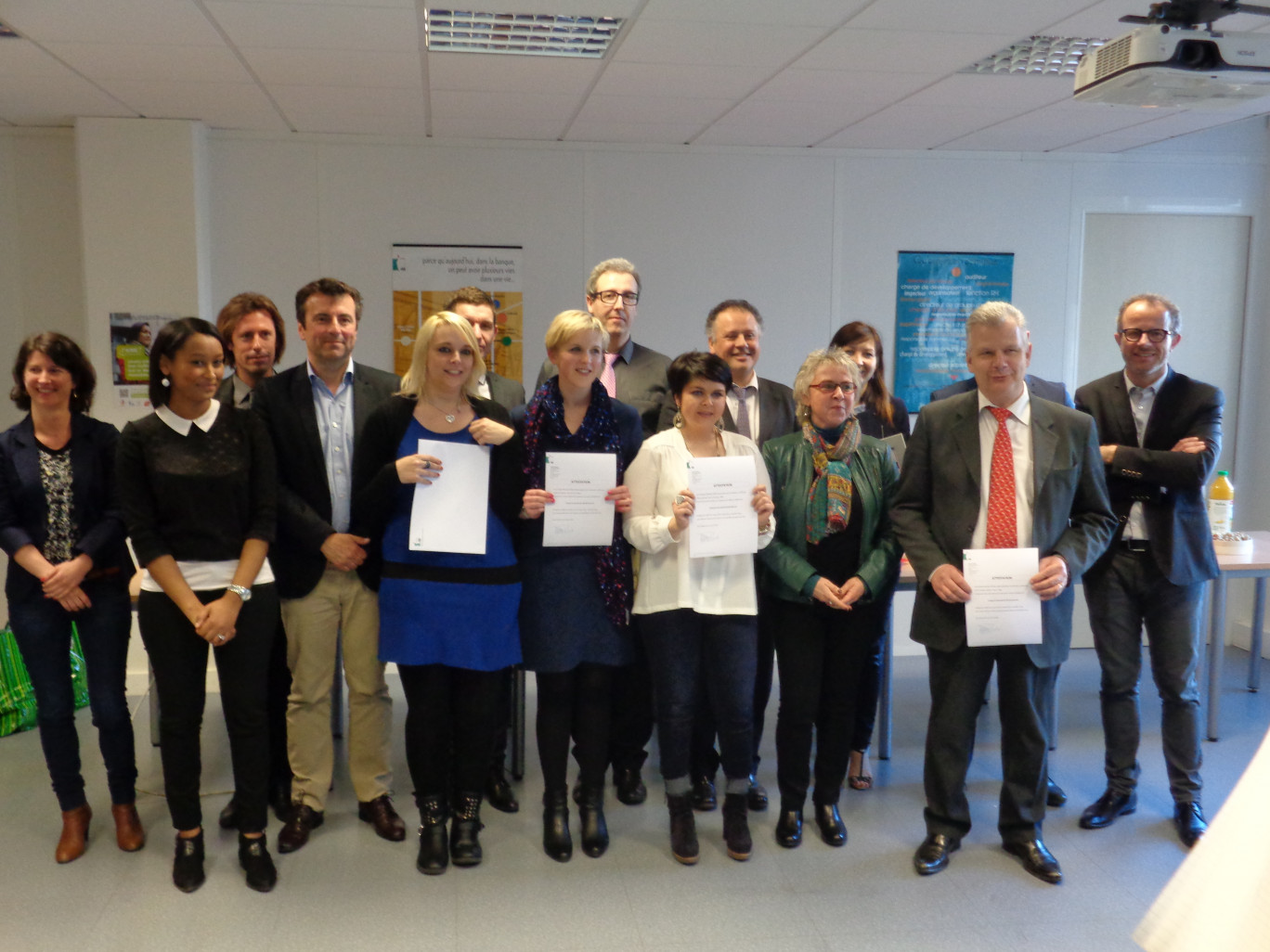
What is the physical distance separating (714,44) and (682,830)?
2.67 m

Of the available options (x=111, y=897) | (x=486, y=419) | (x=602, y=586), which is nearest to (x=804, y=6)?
(x=486, y=419)

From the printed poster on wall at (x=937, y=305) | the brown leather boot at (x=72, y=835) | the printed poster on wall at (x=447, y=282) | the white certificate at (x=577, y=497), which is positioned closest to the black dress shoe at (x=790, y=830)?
the white certificate at (x=577, y=497)

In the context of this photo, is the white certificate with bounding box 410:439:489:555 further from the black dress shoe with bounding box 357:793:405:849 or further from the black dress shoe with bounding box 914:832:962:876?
the black dress shoe with bounding box 914:832:962:876

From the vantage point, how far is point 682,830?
2.94 metres

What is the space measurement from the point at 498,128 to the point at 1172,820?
417cm

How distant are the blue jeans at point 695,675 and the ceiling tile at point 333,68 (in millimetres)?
2321

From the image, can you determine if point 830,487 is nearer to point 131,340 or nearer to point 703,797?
point 703,797

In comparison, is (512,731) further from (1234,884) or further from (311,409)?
(1234,884)

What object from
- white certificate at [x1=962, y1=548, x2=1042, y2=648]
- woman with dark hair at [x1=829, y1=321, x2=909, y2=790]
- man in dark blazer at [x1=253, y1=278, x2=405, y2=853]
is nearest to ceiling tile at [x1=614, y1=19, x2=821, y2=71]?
woman with dark hair at [x1=829, y1=321, x2=909, y2=790]

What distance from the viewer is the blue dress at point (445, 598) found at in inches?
108

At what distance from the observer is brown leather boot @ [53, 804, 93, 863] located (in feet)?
9.68

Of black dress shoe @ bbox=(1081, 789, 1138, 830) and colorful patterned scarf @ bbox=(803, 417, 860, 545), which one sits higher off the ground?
colorful patterned scarf @ bbox=(803, 417, 860, 545)

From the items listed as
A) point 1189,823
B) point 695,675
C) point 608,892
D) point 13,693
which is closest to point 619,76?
point 695,675

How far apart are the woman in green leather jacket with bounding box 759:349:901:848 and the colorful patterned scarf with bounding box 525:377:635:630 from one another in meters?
0.46
